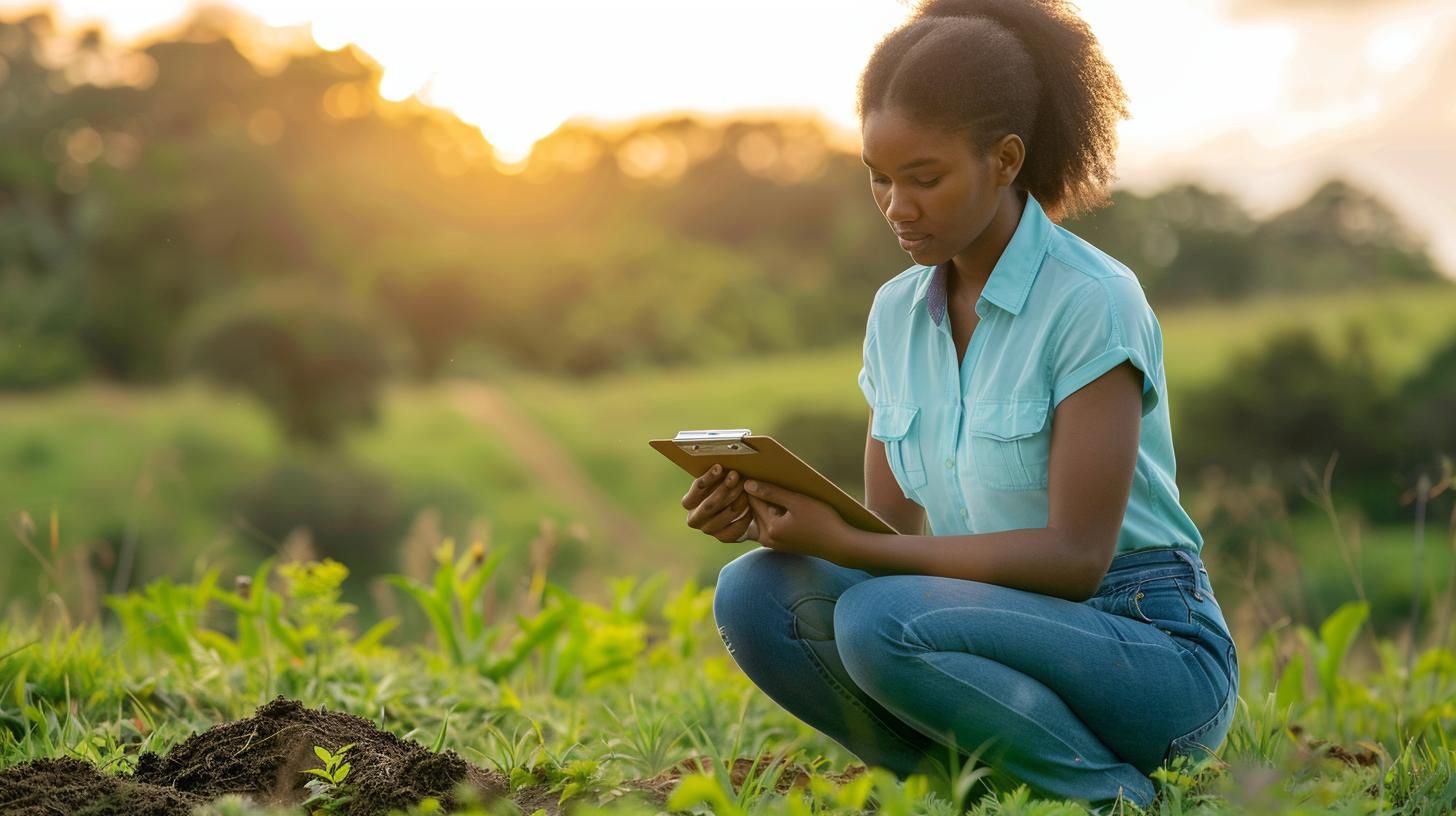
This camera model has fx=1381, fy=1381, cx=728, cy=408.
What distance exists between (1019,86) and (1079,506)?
0.81 meters

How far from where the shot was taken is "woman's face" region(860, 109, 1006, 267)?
8.36 ft

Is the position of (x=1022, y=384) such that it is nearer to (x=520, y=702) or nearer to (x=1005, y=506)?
(x=1005, y=506)

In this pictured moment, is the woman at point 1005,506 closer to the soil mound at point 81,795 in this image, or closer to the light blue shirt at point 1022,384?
the light blue shirt at point 1022,384

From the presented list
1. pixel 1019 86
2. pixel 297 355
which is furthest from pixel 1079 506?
pixel 297 355

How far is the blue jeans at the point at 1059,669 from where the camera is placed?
2475mm

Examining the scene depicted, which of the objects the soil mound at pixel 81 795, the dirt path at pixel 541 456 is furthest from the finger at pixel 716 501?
the dirt path at pixel 541 456

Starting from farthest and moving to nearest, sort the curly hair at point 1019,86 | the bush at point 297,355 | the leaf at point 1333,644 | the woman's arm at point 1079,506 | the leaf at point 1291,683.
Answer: the bush at point 297,355 → the leaf at point 1333,644 → the leaf at point 1291,683 → the curly hair at point 1019,86 → the woman's arm at point 1079,506

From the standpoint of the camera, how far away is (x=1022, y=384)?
2568 millimetres

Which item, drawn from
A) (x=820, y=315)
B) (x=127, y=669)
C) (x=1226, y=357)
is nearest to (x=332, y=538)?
(x=820, y=315)

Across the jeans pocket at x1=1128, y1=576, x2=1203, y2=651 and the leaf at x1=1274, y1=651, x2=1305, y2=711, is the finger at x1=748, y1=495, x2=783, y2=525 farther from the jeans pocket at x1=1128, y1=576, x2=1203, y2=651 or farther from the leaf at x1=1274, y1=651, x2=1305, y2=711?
the leaf at x1=1274, y1=651, x2=1305, y2=711

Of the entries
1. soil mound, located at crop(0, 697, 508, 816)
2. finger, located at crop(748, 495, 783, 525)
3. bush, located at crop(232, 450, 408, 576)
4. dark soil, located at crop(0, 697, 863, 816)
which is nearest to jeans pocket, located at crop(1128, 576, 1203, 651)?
finger, located at crop(748, 495, 783, 525)

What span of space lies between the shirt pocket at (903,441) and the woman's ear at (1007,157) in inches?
19.7

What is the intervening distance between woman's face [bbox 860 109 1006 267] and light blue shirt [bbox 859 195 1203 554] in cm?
12

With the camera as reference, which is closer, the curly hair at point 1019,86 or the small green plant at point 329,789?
the small green plant at point 329,789
